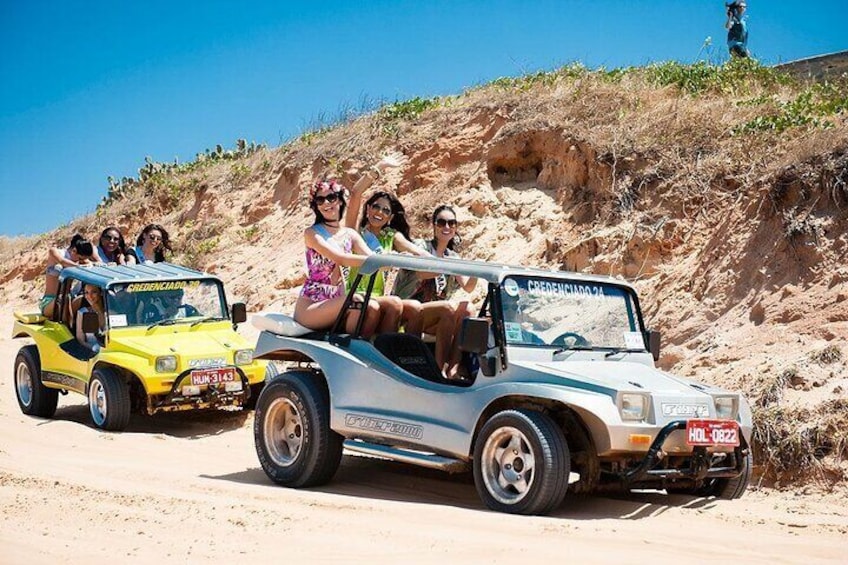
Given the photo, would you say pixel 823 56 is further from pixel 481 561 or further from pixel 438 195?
pixel 481 561

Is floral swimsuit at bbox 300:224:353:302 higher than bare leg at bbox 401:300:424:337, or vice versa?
floral swimsuit at bbox 300:224:353:302

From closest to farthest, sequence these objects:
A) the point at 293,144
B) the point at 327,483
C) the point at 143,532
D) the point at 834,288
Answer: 1. the point at 143,532
2. the point at 327,483
3. the point at 834,288
4. the point at 293,144

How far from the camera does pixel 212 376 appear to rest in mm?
11898

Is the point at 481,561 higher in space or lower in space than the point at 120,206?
lower

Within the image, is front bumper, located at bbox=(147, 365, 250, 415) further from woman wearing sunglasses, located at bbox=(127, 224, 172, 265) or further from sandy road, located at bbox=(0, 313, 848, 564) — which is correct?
woman wearing sunglasses, located at bbox=(127, 224, 172, 265)

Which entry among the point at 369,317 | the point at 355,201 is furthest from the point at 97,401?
the point at 369,317

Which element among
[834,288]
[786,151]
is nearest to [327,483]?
[834,288]

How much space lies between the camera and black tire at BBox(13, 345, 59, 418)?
1345 centimetres

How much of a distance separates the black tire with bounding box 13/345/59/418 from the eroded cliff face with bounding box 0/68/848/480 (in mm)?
6534

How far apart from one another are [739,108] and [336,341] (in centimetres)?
913

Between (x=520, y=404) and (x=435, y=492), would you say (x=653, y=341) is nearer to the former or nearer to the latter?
(x=520, y=404)

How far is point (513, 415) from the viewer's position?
24.7 feet

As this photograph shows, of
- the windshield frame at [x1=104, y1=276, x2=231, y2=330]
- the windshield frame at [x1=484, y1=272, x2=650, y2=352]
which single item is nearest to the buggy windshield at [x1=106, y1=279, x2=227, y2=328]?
the windshield frame at [x1=104, y1=276, x2=231, y2=330]

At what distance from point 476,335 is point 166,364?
5.22 metres
